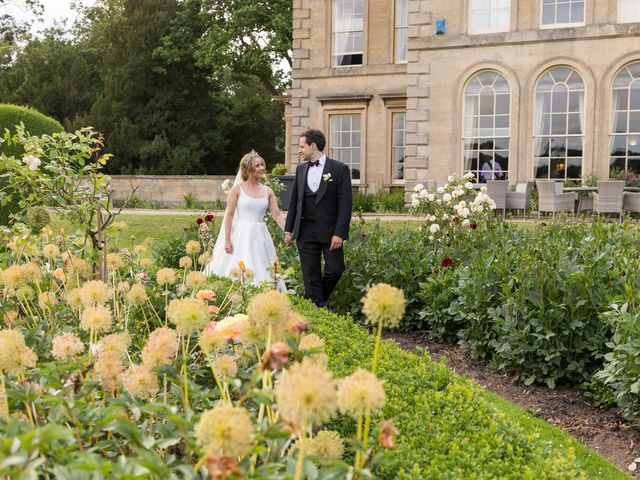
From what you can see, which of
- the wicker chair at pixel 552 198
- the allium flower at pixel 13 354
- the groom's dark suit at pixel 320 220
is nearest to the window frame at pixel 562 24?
the wicker chair at pixel 552 198

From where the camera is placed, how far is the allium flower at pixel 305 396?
47.4 inches

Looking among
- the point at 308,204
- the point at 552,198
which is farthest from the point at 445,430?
the point at 552,198

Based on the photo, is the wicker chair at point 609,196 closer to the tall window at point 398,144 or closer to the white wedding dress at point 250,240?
the tall window at point 398,144

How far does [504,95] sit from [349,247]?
12.7 meters

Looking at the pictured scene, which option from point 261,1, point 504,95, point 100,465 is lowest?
point 100,465

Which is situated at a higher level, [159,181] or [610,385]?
[159,181]

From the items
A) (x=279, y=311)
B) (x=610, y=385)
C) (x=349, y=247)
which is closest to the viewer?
(x=279, y=311)

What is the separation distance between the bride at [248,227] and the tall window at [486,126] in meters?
12.6

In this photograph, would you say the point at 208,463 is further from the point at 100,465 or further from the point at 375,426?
the point at 375,426

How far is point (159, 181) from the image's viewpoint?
21.6 m

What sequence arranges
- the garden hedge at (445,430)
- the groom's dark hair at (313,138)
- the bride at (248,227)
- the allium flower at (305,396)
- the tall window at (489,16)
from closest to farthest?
the allium flower at (305,396) < the garden hedge at (445,430) < the groom's dark hair at (313,138) < the bride at (248,227) < the tall window at (489,16)

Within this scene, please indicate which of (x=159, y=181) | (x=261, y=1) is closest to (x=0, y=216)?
(x=159, y=181)

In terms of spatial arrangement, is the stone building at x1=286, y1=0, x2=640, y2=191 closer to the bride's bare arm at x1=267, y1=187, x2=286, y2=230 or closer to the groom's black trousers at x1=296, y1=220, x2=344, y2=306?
the bride's bare arm at x1=267, y1=187, x2=286, y2=230

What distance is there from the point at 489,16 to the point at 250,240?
13.9 meters
